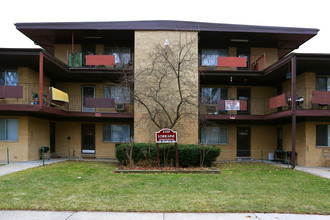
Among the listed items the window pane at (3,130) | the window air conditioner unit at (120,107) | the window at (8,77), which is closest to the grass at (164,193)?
the window pane at (3,130)

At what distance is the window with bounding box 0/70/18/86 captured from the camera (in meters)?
16.0

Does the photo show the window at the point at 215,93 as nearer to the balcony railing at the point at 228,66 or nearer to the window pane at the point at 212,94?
the window pane at the point at 212,94

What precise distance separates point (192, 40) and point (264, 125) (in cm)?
905

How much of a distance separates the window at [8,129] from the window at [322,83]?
20.1 metres

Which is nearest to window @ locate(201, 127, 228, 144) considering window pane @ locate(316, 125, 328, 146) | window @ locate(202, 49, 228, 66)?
window @ locate(202, 49, 228, 66)

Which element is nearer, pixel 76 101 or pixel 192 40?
pixel 192 40

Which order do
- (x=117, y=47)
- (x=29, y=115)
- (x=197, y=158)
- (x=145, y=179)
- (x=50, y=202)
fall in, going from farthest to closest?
(x=117, y=47) → (x=29, y=115) → (x=197, y=158) → (x=145, y=179) → (x=50, y=202)

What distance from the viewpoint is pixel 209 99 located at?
18.6 metres

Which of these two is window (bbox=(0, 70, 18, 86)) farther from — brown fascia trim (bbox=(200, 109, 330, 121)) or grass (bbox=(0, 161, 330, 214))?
brown fascia trim (bbox=(200, 109, 330, 121))

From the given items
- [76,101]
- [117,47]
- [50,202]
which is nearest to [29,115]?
[76,101]

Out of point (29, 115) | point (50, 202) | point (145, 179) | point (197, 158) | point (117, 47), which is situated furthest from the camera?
point (117, 47)

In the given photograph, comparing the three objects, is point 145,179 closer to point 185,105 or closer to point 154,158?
point 154,158

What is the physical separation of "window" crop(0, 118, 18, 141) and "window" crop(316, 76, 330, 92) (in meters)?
20.1

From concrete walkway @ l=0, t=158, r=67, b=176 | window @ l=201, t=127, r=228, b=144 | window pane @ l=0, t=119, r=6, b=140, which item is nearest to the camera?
concrete walkway @ l=0, t=158, r=67, b=176
